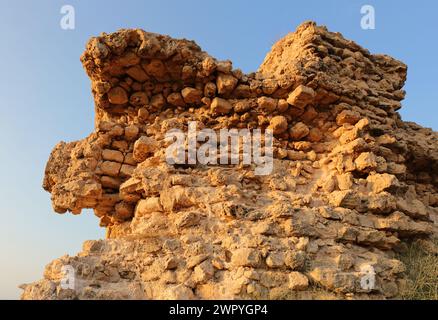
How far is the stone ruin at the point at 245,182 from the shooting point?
129 inches

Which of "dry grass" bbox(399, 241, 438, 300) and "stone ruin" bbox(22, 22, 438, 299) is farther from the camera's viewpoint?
"dry grass" bbox(399, 241, 438, 300)

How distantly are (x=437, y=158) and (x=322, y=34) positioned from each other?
229 centimetres

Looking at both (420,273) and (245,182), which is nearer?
(420,273)

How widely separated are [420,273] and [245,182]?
193 cm

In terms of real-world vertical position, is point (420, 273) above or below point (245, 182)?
below

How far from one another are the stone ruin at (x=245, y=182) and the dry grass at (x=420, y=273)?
0.10 m

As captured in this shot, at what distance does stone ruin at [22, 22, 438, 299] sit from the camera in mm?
3266

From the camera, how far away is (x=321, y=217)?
376cm

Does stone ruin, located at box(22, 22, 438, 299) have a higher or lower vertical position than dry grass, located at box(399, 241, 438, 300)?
higher

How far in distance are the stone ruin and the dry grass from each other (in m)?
0.10

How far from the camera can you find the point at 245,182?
13.6 ft

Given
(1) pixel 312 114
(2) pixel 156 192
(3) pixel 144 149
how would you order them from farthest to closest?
1. (1) pixel 312 114
2. (3) pixel 144 149
3. (2) pixel 156 192

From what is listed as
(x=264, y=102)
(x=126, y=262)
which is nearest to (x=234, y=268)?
(x=126, y=262)

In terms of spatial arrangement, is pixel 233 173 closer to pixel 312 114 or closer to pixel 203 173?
pixel 203 173
